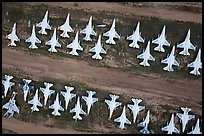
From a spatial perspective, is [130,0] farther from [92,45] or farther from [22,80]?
[22,80]

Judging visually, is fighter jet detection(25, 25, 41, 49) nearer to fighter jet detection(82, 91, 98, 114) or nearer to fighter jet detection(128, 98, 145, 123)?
fighter jet detection(82, 91, 98, 114)

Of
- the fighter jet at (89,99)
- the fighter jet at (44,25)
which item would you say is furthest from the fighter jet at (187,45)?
the fighter jet at (44,25)

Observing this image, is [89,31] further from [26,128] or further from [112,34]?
[26,128]

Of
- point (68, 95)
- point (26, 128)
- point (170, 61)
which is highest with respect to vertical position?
point (170, 61)

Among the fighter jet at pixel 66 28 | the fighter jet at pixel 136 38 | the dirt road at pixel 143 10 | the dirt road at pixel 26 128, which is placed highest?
the dirt road at pixel 143 10

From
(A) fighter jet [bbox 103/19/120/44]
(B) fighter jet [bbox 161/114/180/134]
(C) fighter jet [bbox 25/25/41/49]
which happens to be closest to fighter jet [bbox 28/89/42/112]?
(C) fighter jet [bbox 25/25/41/49]

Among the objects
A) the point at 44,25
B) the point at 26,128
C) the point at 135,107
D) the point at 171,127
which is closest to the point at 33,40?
the point at 44,25

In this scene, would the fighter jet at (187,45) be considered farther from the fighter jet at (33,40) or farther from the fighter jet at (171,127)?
the fighter jet at (33,40)
